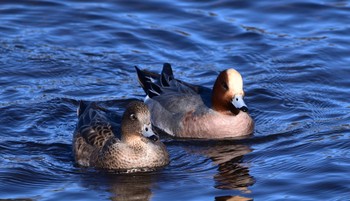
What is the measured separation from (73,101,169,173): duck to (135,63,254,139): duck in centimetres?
145

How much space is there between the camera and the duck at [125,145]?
10.2 metres

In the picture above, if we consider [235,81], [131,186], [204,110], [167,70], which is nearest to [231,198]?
[131,186]

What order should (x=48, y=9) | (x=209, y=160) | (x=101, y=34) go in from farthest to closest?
(x=48, y=9) → (x=101, y=34) → (x=209, y=160)

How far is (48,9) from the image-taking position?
55.6 ft

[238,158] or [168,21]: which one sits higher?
[168,21]

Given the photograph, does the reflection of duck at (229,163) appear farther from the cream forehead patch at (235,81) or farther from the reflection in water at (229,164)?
the cream forehead patch at (235,81)

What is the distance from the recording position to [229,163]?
10883 millimetres

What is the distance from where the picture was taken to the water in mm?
10023

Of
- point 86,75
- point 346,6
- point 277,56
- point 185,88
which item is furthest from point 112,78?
point 346,6

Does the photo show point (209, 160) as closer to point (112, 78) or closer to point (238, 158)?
point (238, 158)

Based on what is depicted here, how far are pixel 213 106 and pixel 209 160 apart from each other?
4.50 ft

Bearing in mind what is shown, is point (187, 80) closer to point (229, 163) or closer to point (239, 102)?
point (239, 102)

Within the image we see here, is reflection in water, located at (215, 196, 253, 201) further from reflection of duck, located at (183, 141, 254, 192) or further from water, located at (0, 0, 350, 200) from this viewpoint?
reflection of duck, located at (183, 141, 254, 192)

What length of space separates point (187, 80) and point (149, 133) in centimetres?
388
